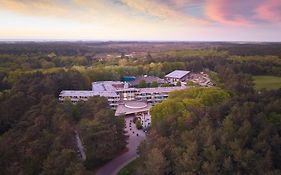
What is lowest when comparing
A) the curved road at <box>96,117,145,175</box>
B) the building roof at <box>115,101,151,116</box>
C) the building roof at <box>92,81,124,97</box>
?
the curved road at <box>96,117,145,175</box>

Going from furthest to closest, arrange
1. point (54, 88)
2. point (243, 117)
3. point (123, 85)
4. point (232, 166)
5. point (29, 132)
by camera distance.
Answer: point (123, 85)
point (54, 88)
point (29, 132)
point (243, 117)
point (232, 166)

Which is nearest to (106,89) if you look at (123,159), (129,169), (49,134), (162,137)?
(123,159)

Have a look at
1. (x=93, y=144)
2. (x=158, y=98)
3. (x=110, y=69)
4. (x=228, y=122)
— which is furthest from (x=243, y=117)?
(x=110, y=69)

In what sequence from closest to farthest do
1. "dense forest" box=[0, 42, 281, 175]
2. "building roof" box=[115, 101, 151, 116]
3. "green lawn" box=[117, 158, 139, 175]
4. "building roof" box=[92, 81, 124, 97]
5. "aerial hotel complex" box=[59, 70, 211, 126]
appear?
"dense forest" box=[0, 42, 281, 175], "green lawn" box=[117, 158, 139, 175], "building roof" box=[115, 101, 151, 116], "aerial hotel complex" box=[59, 70, 211, 126], "building roof" box=[92, 81, 124, 97]

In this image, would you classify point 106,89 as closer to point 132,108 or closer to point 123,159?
point 132,108

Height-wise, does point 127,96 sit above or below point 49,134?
below

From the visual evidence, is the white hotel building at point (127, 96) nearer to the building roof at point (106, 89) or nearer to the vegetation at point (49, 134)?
the building roof at point (106, 89)

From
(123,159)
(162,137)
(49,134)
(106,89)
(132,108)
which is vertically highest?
(162,137)

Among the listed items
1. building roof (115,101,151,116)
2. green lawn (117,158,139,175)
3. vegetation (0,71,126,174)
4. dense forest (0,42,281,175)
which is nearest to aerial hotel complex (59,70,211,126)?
building roof (115,101,151,116)

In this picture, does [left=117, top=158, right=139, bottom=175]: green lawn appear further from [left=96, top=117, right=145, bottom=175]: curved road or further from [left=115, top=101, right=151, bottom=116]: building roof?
[left=115, top=101, right=151, bottom=116]: building roof

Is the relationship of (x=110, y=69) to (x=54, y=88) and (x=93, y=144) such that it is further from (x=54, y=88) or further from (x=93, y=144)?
(x=93, y=144)

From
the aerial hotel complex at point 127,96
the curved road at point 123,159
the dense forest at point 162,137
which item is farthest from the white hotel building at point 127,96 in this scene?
the dense forest at point 162,137
